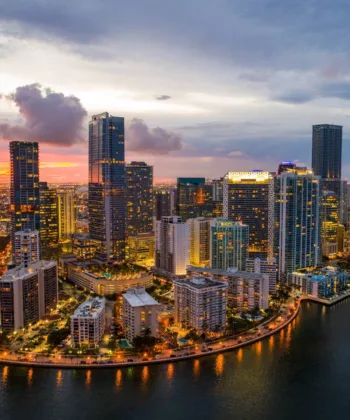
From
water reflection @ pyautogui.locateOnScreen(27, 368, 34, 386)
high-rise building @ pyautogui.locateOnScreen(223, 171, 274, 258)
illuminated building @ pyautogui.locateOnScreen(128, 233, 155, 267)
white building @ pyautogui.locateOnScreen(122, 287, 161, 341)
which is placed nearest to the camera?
water reflection @ pyautogui.locateOnScreen(27, 368, 34, 386)

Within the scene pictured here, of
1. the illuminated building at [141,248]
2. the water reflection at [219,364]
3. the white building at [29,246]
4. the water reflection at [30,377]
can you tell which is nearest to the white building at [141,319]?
the water reflection at [219,364]

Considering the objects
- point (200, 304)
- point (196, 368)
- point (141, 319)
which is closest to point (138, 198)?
point (200, 304)

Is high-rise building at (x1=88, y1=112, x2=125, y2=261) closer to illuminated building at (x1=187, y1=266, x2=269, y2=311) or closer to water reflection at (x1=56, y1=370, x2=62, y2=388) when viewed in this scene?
illuminated building at (x1=187, y1=266, x2=269, y2=311)

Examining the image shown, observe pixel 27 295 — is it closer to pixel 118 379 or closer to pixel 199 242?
pixel 118 379

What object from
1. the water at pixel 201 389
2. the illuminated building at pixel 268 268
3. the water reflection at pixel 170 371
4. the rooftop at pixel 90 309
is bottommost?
the water at pixel 201 389

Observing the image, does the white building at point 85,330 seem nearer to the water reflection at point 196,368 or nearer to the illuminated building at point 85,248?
the water reflection at point 196,368

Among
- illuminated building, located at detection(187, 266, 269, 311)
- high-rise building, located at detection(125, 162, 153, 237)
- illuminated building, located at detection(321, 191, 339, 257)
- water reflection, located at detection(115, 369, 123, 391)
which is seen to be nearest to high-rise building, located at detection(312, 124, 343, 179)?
illuminated building, located at detection(321, 191, 339, 257)
